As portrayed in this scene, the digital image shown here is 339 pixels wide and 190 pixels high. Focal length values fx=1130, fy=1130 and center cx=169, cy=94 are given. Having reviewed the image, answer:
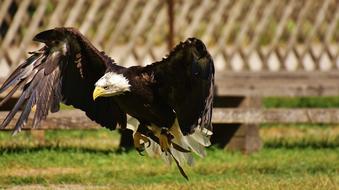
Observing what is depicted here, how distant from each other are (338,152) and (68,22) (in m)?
3.77

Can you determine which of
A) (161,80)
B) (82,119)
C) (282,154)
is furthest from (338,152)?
(161,80)

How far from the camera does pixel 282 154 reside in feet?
41.0

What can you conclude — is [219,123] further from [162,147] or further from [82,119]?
[162,147]

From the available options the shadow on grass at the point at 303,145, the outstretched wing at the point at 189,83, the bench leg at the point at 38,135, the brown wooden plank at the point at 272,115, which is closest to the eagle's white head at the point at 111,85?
the outstretched wing at the point at 189,83

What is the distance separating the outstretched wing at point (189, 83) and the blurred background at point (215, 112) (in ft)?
2.04

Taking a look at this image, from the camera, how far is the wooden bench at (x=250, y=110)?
38.2 ft

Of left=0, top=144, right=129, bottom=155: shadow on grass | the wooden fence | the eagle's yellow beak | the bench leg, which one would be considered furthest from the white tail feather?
the wooden fence

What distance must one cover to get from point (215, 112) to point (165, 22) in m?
3.41

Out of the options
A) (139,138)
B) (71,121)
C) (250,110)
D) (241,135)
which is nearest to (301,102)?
(241,135)

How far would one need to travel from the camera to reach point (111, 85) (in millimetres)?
8938

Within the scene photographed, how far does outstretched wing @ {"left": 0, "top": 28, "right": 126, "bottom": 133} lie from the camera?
9.24m

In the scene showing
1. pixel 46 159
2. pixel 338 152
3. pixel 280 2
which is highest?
pixel 280 2

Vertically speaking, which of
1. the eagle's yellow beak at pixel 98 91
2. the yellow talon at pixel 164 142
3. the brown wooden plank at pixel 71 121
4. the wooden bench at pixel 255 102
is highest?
the eagle's yellow beak at pixel 98 91

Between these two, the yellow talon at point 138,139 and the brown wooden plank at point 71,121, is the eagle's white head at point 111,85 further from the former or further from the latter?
the brown wooden plank at point 71,121
